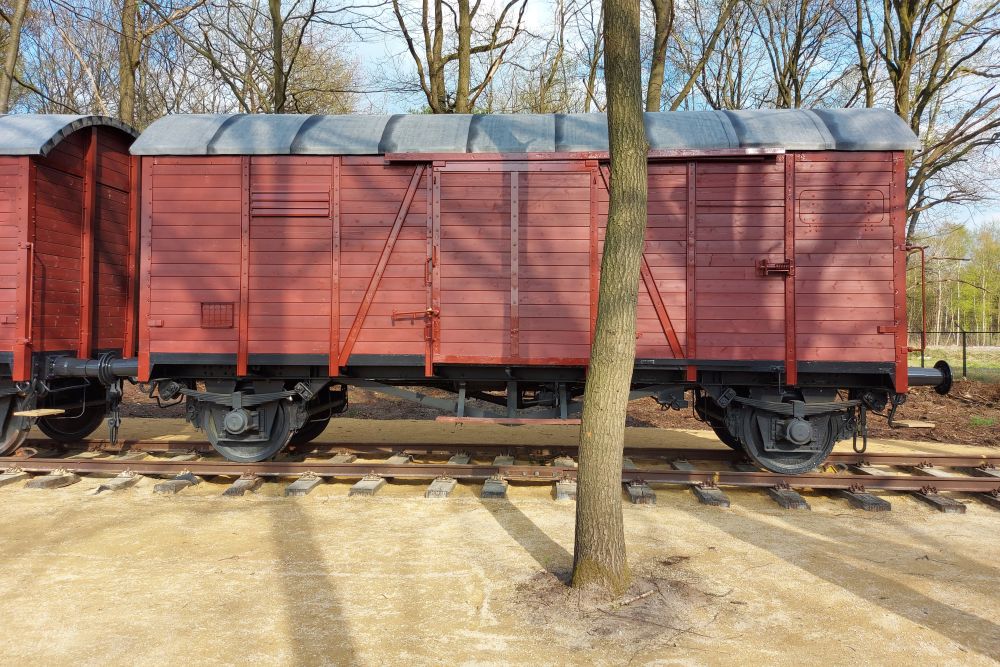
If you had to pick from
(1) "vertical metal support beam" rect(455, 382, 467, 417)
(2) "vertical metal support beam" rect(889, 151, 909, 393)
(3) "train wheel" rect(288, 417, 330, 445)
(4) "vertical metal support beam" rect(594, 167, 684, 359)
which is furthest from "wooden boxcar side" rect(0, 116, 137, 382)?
(2) "vertical metal support beam" rect(889, 151, 909, 393)

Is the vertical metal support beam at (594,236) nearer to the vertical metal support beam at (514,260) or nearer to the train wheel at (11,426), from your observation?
the vertical metal support beam at (514,260)

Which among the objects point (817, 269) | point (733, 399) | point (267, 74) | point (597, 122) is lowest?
point (733, 399)

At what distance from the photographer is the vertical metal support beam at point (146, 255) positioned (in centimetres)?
642

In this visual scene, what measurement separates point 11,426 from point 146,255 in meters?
2.72

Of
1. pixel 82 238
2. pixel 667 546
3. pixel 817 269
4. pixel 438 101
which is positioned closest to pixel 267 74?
pixel 438 101

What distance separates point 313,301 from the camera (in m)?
6.39

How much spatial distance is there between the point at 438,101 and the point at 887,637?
1632 centimetres

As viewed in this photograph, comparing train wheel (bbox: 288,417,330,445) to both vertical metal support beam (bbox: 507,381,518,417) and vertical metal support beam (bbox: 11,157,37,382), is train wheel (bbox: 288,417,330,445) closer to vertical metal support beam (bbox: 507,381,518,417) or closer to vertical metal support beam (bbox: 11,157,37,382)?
vertical metal support beam (bbox: 507,381,518,417)

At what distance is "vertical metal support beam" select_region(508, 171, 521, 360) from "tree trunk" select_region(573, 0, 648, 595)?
2.61 metres

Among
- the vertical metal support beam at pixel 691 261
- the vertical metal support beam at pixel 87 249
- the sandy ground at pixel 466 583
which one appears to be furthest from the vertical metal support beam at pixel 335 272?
the vertical metal support beam at pixel 691 261

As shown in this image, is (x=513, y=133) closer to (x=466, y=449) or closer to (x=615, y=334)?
(x=615, y=334)

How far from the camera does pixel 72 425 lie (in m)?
7.96

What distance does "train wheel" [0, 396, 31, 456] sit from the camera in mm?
6824

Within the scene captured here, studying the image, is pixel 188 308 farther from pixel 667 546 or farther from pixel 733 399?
pixel 733 399
